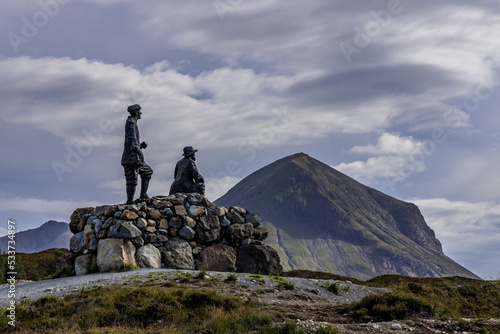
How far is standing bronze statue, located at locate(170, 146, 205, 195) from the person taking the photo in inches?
981

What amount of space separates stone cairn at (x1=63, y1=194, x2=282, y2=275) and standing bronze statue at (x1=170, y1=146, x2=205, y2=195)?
1540mm

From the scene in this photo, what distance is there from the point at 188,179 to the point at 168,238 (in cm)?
418

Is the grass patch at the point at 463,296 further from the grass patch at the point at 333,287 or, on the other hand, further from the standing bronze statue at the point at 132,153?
the standing bronze statue at the point at 132,153

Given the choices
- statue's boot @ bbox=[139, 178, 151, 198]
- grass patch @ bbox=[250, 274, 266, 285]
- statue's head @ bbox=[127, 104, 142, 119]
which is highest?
statue's head @ bbox=[127, 104, 142, 119]

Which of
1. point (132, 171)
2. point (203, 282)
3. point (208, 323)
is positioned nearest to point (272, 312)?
point (208, 323)

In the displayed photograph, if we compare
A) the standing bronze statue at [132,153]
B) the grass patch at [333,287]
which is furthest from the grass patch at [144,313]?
the standing bronze statue at [132,153]

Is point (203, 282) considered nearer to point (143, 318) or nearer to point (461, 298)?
point (143, 318)

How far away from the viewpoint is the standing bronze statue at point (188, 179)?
24922 millimetres

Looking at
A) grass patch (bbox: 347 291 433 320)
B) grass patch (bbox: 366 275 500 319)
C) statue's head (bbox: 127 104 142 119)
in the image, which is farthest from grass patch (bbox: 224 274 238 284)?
statue's head (bbox: 127 104 142 119)

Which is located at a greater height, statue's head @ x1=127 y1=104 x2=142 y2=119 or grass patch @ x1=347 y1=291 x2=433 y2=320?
statue's head @ x1=127 y1=104 x2=142 y2=119

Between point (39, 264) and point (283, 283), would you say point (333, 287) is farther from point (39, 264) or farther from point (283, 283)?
point (39, 264)

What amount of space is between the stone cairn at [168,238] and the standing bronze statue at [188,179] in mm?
1540

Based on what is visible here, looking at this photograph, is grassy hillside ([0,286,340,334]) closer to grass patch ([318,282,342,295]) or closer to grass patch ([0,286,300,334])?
grass patch ([0,286,300,334])

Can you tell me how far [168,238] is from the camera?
21.8m
